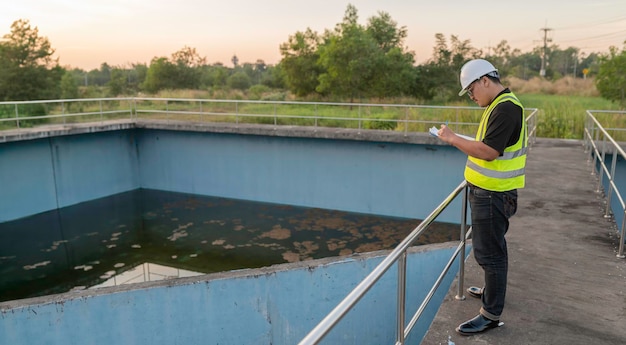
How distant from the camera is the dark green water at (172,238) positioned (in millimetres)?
9938

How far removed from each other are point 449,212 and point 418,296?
740 cm

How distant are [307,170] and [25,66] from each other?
23.5 m

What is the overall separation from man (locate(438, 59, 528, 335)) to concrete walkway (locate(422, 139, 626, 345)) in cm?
23

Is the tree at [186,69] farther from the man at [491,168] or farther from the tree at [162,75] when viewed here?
the man at [491,168]

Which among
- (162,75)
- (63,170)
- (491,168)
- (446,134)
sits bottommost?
(63,170)

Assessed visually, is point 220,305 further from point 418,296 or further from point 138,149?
point 138,149

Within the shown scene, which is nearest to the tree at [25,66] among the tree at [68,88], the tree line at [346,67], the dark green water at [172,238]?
the tree line at [346,67]

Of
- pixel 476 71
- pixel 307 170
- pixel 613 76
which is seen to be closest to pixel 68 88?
pixel 307 170

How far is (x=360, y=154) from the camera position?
13.5 m

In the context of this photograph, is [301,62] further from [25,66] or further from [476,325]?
[476,325]

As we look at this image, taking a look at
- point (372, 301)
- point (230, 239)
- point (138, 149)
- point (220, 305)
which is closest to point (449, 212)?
point (230, 239)

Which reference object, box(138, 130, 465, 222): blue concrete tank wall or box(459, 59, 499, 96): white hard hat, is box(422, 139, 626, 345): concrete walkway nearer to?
box(459, 59, 499, 96): white hard hat

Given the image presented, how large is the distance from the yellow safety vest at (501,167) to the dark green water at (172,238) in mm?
7512

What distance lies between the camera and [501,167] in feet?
9.78
